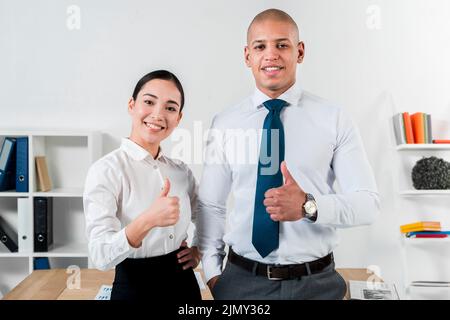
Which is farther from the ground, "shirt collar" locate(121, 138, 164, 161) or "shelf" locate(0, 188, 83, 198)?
"shirt collar" locate(121, 138, 164, 161)

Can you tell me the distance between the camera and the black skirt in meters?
0.94

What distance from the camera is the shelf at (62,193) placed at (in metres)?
0.96

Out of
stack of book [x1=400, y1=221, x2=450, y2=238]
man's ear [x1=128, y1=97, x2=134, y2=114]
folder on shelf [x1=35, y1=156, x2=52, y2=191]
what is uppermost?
man's ear [x1=128, y1=97, x2=134, y2=114]

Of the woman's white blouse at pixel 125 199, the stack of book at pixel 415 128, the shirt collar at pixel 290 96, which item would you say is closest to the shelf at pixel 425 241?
the stack of book at pixel 415 128

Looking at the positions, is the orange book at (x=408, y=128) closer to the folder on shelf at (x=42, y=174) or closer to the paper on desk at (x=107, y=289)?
the paper on desk at (x=107, y=289)

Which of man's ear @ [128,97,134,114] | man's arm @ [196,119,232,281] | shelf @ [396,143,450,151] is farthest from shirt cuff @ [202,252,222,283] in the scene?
shelf @ [396,143,450,151]

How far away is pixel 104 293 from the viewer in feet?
3.34

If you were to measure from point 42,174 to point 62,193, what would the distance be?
57 millimetres

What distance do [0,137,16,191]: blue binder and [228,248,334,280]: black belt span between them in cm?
52

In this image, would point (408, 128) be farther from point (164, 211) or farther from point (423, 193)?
point (164, 211)

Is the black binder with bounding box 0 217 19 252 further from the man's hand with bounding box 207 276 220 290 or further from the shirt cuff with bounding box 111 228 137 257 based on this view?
the man's hand with bounding box 207 276 220 290

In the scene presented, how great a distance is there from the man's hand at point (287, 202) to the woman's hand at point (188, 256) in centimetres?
22
